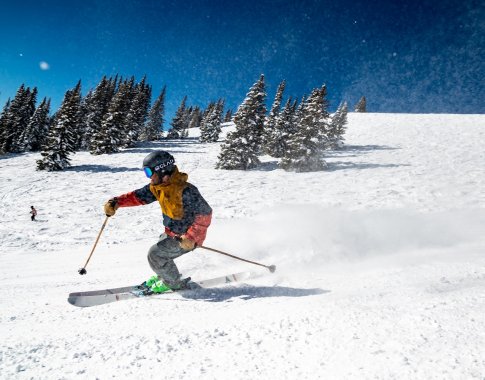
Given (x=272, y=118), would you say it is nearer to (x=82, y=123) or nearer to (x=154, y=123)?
(x=82, y=123)

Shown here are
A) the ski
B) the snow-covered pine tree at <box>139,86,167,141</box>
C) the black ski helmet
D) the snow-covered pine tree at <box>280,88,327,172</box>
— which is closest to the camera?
the ski

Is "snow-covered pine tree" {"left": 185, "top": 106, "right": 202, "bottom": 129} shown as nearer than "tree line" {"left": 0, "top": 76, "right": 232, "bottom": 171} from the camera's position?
No

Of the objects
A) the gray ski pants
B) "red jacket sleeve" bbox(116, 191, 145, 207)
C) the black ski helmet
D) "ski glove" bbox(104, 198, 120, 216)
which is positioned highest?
the black ski helmet

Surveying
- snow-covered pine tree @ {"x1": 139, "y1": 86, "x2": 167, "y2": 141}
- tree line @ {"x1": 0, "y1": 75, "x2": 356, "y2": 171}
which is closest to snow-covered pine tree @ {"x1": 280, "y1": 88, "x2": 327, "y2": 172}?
tree line @ {"x1": 0, "y1": 75, "x2": 356, "y2": 171}

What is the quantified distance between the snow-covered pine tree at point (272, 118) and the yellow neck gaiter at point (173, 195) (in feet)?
109

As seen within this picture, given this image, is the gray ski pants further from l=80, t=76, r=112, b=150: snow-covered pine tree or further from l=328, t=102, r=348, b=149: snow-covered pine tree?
l=80, t=76, r=112, b=150: snow-covered pine tree

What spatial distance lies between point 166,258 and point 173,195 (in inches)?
39.5

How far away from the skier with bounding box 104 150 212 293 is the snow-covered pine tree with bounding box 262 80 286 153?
33183mm

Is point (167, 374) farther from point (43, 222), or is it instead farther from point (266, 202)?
point (43, 222)

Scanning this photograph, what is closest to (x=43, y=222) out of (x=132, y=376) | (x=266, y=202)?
(x=266, y=202)

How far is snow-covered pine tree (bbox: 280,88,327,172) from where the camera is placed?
27438mm

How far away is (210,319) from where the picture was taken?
12.2 ft

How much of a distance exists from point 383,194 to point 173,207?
15328mm

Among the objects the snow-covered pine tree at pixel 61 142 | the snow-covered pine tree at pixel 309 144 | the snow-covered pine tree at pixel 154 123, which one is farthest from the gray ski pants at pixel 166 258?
the snow-covered pine tree at pixel 154 123
